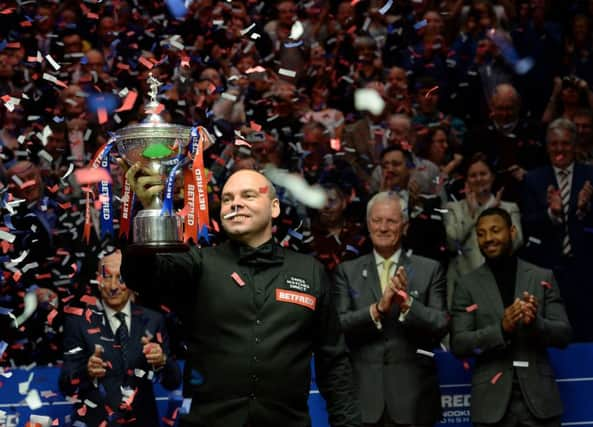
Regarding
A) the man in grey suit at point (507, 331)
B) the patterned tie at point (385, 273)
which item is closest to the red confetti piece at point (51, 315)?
the patterned tie at point (385, 273)

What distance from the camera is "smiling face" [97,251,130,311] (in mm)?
7102

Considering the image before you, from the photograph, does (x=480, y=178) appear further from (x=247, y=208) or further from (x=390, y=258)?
(x=247, y=208)

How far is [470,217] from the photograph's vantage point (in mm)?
8398

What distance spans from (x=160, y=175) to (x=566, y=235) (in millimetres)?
4470

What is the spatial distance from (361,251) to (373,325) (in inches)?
50.5

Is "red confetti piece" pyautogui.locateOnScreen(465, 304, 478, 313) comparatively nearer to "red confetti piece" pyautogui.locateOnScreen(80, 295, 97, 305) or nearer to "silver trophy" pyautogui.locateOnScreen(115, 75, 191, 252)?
"red confetti piece" pyautogui.locateOnScreen(80, 295, 97, 305)

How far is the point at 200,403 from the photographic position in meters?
5.11

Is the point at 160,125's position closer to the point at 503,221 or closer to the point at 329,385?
the point at 329,385

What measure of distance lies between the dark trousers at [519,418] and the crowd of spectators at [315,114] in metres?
1.13

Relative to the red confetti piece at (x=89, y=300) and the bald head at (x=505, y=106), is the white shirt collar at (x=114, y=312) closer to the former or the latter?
the red confetti piece at (x=89, y=300)

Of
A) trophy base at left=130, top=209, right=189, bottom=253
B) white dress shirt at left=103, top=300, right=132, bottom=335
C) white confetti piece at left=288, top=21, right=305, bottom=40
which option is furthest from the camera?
white confetti piece at left=288, top=21, right=305, bottom=40

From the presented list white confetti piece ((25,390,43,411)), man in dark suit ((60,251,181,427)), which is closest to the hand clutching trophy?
man in dark suit ((60,251,181,427))

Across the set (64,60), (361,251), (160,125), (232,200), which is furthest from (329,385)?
(64,60)

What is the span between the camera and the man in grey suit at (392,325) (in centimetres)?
705
